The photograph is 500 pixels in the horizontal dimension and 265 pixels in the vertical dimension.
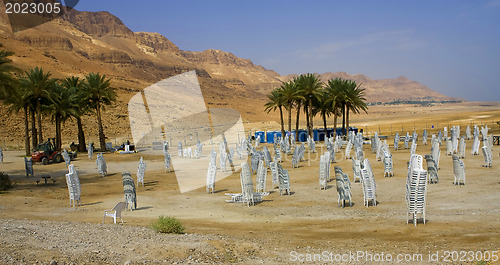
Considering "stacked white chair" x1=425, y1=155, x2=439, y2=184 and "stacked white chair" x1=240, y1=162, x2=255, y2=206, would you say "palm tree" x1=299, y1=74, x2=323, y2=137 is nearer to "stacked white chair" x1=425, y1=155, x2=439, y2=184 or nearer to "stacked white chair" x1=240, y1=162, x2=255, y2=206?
"stacked white chair" x1=425, y1=155, x2=439, y2=184

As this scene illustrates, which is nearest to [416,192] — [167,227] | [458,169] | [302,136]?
[167,227]

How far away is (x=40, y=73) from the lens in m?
41.6

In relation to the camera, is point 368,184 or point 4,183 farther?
point 4,183

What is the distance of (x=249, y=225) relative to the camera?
11.6m

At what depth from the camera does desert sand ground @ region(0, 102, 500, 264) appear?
7.75m

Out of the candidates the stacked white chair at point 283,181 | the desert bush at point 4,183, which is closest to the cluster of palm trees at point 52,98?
the desert bush at point 4,183

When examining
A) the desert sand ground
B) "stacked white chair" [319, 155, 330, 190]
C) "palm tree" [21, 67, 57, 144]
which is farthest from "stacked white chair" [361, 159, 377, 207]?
"palm tree" [21, 67, 57, 144]

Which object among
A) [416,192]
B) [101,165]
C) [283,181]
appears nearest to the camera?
[416,192]

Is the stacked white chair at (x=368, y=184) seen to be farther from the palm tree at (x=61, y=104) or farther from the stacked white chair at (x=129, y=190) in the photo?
the palm tree at (x=61, y=104)

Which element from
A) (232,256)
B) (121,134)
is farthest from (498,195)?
(121,134)

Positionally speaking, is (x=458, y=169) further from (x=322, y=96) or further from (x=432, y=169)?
(x=322, y=96)

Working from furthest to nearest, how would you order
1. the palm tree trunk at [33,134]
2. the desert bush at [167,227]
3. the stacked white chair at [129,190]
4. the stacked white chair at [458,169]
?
the palm tree trunk at [33,134] < the stacked white chair at [458,169] < the stacked white chair at [129,190] < the desert bush at [167,227]

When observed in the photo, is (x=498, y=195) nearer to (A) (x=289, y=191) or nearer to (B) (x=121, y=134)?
(A) (x=289, y=191)

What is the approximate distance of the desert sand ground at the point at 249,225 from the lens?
775 cm
